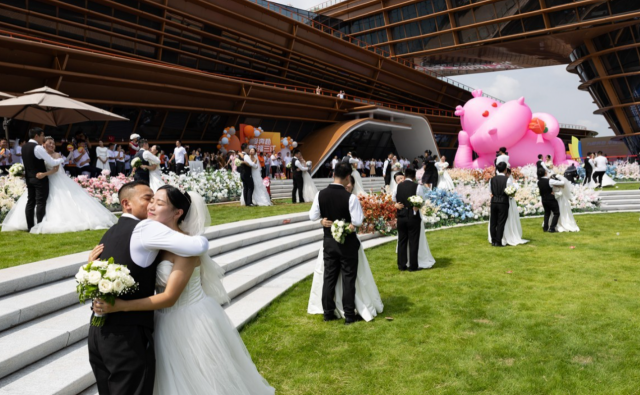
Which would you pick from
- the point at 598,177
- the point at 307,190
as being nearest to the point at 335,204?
the point at 307,190

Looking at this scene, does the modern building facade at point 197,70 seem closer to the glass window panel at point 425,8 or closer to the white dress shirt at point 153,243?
the glass window panel at point 425,8

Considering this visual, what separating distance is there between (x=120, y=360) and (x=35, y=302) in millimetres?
2750

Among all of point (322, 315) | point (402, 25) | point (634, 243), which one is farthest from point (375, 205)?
point (402, 25)

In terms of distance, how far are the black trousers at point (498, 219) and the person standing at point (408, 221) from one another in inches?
127

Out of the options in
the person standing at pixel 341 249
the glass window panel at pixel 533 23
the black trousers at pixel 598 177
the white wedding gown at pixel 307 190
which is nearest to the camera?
the person standing at pixel 341 249

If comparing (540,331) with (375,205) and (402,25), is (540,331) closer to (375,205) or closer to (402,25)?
(375,205)

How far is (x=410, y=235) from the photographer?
8625 millimetres

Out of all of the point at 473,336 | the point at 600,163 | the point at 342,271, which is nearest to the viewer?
the point at 473,336

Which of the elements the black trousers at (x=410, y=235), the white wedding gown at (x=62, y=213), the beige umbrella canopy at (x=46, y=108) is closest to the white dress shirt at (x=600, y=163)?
the black trousers at (x=410, y=235)

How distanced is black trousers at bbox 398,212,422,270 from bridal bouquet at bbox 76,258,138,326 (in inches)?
259

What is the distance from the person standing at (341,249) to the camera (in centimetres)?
597

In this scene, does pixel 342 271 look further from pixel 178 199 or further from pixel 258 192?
pixel 258 192

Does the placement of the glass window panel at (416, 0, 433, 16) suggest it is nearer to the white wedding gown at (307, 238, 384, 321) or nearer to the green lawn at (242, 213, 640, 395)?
the green lawn at (242, 213, 640, 395)

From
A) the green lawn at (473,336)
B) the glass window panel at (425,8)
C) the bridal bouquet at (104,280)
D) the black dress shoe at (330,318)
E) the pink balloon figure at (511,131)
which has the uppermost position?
the glass window panel at (425,8)
